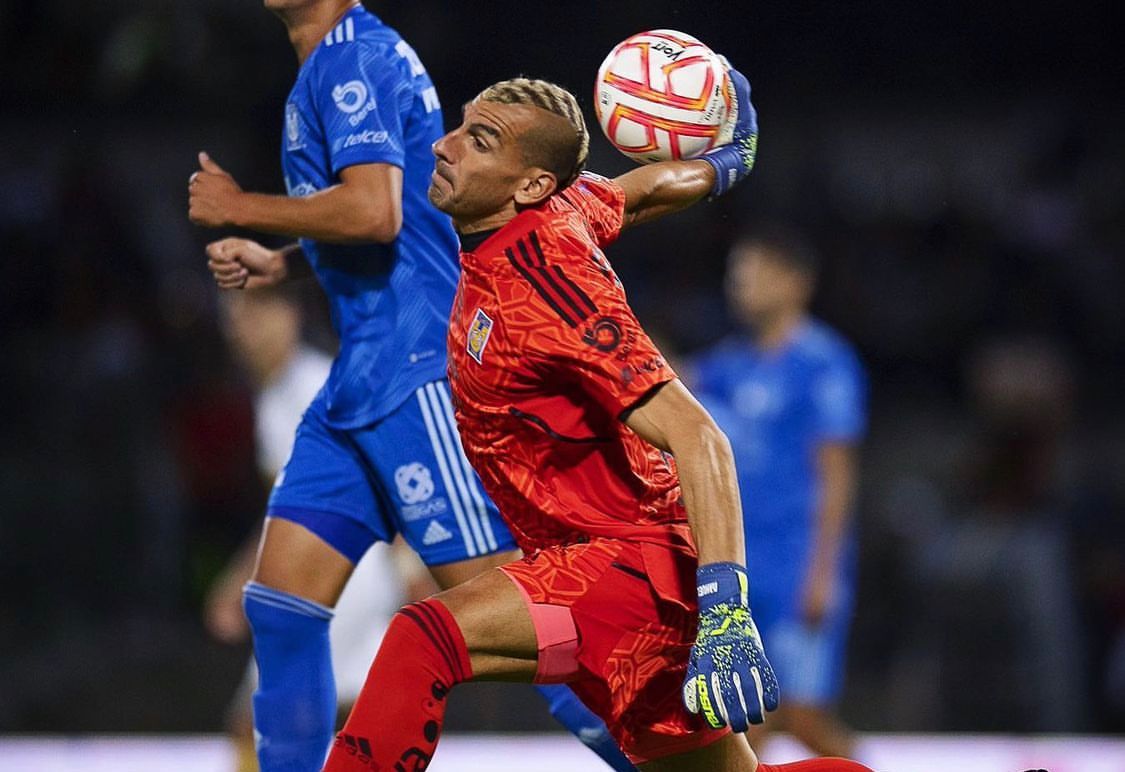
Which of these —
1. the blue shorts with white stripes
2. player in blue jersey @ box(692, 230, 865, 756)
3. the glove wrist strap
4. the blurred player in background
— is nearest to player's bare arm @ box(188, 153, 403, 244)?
the blue shorts with white stripes

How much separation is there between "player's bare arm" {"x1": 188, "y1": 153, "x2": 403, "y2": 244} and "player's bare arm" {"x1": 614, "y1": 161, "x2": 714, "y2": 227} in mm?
516

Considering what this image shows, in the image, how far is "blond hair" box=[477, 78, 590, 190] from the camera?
3051 mm

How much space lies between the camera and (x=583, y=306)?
2.77 meters

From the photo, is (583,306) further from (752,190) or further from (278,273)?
(752,190)

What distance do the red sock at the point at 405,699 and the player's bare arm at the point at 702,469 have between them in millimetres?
487

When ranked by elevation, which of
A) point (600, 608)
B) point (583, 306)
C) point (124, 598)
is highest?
point (583, 306)

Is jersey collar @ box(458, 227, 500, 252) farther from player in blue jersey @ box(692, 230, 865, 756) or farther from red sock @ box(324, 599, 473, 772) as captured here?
player in blue jersey @ box(692, 230, 865, 756)

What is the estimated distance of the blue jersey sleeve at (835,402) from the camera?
623 centimetres

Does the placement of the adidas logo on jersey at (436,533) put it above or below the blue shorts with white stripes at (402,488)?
below

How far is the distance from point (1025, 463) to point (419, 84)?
18.5 ft

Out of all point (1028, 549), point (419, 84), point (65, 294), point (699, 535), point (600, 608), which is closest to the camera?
point (699, 535)

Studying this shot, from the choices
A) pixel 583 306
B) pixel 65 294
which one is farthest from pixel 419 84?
pixel 65 294

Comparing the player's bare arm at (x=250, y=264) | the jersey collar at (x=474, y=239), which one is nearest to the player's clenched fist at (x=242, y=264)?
the player's bare arm at (x=250, y=264)

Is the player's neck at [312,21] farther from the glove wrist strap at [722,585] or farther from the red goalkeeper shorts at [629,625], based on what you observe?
the glove wrist strap at [722,585]
